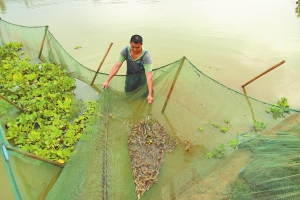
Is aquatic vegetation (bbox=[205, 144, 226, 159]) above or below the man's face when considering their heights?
below

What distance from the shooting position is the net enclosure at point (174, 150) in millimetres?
2455

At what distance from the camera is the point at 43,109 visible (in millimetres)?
4195

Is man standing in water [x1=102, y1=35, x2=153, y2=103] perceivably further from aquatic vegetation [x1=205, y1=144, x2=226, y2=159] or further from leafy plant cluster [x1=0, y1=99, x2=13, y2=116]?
leafy plant cluster [x1=0, y1=99, x2=13, y2=116]

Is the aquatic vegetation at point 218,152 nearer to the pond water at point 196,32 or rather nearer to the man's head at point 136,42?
the man's head at point 136,42

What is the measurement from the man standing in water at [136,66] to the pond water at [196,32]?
1.59 meters

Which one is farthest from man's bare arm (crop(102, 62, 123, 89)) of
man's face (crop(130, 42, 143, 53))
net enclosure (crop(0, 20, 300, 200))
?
man's face (crop(130, 42, 143, 53))

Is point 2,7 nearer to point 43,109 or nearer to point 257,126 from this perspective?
point 43,109

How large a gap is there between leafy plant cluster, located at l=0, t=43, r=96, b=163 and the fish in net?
103cm

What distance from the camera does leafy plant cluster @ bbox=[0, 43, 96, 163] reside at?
3545 millimetres

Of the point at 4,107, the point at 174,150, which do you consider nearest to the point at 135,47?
the point at 174,150

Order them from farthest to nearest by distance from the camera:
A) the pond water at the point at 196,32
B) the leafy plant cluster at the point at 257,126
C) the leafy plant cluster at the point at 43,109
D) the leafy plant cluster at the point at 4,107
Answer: the pond water at the point at 196,32, the leafy plant cluster at the point at 4,107, the leafy plant cluster at the point at 43,109, the leafy plant cluster at the point at 257,126

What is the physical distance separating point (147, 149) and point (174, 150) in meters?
0.45

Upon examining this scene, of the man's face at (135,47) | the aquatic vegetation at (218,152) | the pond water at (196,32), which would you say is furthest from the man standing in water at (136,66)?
the pond water at (196,32)

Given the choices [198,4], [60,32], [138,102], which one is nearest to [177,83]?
[138,102]
